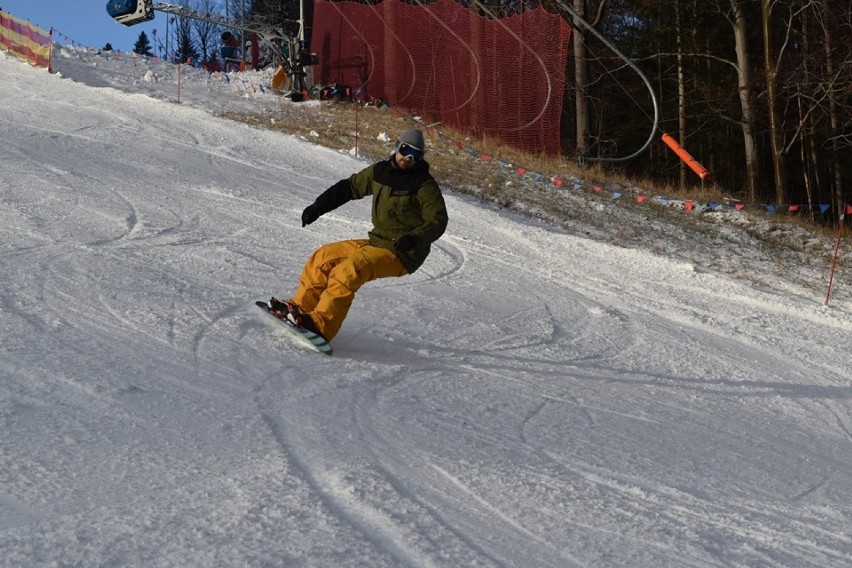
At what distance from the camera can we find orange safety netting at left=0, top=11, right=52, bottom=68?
24078mm

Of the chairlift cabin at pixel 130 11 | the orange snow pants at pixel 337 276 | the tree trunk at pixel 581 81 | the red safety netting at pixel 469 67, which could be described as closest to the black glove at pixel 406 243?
the orange snow pants at pixel 337 276

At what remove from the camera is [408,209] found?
589 centimetres

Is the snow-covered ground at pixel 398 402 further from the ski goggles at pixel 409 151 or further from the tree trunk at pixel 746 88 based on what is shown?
the tree trunk at pixel 746 88

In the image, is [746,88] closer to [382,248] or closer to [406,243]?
[382,248]

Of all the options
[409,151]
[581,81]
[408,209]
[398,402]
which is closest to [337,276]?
[408,209]

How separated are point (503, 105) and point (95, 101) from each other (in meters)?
9.10

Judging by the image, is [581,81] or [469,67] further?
[581,81]

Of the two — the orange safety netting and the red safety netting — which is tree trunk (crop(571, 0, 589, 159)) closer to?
the red safety netting

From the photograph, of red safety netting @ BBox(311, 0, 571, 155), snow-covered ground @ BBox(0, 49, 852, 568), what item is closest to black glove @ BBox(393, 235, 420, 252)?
snow-covered ground @ BBox(0, 49, 852, 568)

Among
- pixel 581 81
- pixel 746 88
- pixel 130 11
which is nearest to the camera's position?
pixel 746 88

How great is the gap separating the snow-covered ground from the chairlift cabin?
18.8 meters

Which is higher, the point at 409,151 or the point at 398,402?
the point at 409,151

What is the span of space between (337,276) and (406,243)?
56 cm

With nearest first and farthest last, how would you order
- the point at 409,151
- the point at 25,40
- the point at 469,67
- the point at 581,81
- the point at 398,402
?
the point at 398,402, the point at 409,151, the point at 469,67, the point at 581,81, the point at 25,40
